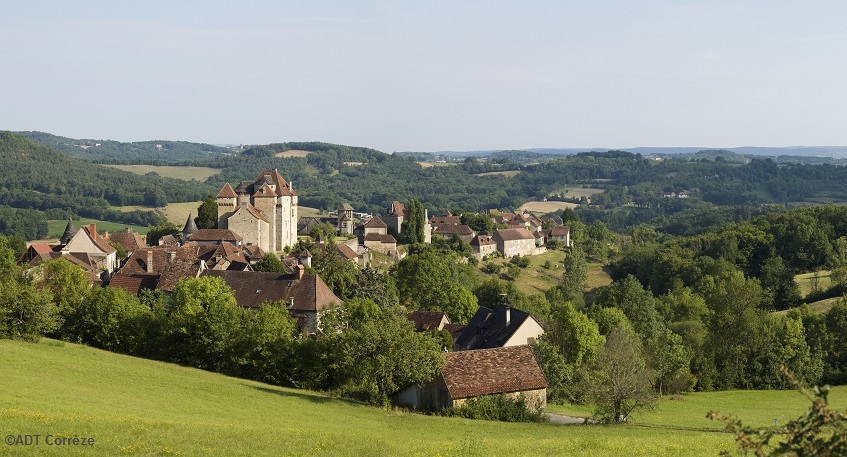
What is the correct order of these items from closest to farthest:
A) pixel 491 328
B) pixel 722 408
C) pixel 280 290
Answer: pixel 722 408, pixel 491 328, pixel 280 290

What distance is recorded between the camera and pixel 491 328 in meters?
53.6

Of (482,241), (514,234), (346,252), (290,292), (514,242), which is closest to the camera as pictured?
(290,292)

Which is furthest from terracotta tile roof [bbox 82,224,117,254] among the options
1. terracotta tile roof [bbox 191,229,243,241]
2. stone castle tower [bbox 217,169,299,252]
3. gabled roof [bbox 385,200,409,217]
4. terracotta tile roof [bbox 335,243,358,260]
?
gabled roof [bbox 385,200,409,217]

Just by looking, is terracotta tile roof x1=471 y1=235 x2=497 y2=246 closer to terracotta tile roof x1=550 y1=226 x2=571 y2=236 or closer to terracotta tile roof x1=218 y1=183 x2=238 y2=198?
terracotta tile roof x1=550 y1=226 x2=571 y2=236

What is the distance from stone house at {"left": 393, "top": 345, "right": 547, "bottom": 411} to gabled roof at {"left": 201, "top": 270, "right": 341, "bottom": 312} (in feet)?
53.2

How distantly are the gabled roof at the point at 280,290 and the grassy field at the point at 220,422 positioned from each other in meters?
14.0

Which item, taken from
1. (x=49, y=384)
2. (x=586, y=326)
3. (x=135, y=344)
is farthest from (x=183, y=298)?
(x=586, y=326)

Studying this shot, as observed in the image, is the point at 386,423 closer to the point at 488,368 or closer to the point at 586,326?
the point at 488,368

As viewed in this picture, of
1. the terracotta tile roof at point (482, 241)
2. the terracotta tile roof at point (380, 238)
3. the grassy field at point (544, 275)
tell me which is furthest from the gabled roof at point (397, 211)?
the grassy field at point (544, 275)

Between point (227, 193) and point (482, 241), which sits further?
point (482, 241)

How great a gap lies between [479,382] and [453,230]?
8644 cm

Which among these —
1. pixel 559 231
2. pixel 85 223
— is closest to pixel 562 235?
pixel 559 231

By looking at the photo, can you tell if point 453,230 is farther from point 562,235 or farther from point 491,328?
point 491,328

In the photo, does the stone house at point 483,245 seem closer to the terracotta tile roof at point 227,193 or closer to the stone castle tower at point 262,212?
the stone castle tower at point 262,212
